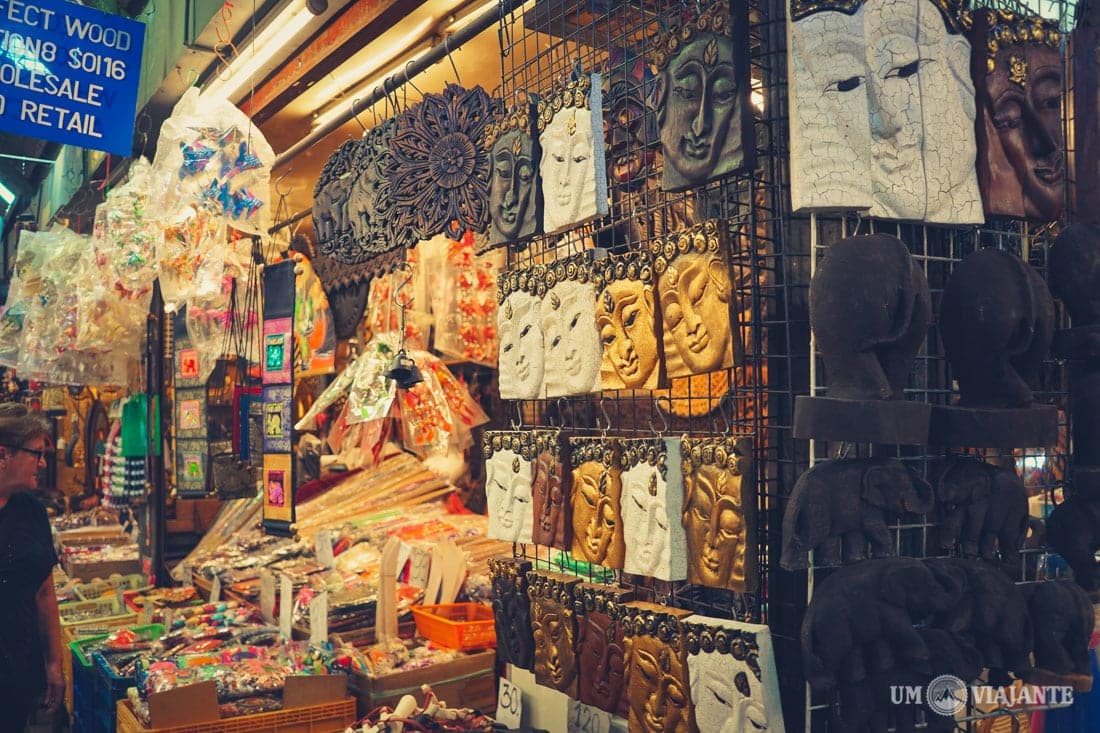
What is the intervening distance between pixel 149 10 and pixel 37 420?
4100 millimetres

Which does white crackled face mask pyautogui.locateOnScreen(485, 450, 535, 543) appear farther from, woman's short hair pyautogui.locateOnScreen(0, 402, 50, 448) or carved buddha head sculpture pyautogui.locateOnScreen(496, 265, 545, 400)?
woman's short hair pyautogui.locateOnScreen(0, 402, 50, 448)

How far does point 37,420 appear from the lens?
3.57m

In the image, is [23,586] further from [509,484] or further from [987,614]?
[987,614]

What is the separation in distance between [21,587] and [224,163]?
5.97 ft

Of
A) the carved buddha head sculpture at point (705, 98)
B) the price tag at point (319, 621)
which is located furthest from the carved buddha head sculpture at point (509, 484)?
the price tag at point (319, 621)

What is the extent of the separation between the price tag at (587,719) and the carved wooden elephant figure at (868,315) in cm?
121

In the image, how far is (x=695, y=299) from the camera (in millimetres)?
1908

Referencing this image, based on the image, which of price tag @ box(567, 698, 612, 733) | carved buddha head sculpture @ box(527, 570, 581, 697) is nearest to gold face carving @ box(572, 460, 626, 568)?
carved buddha head sculpture @ box(527, 570, 581, 697)

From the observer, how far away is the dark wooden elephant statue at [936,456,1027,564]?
1814mm

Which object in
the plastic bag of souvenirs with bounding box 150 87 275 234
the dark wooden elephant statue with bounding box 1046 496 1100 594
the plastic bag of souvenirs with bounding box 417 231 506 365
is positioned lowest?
the dark wooden elephant statue with bounding box 1046 496 1100 594

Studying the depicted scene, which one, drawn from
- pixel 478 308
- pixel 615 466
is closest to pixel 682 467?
pixel 615 466

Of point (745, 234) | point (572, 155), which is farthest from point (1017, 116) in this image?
point (572, 155)

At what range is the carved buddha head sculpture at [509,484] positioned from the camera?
8.16 feet

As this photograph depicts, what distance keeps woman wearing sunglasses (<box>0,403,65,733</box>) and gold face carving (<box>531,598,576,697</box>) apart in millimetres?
2036
